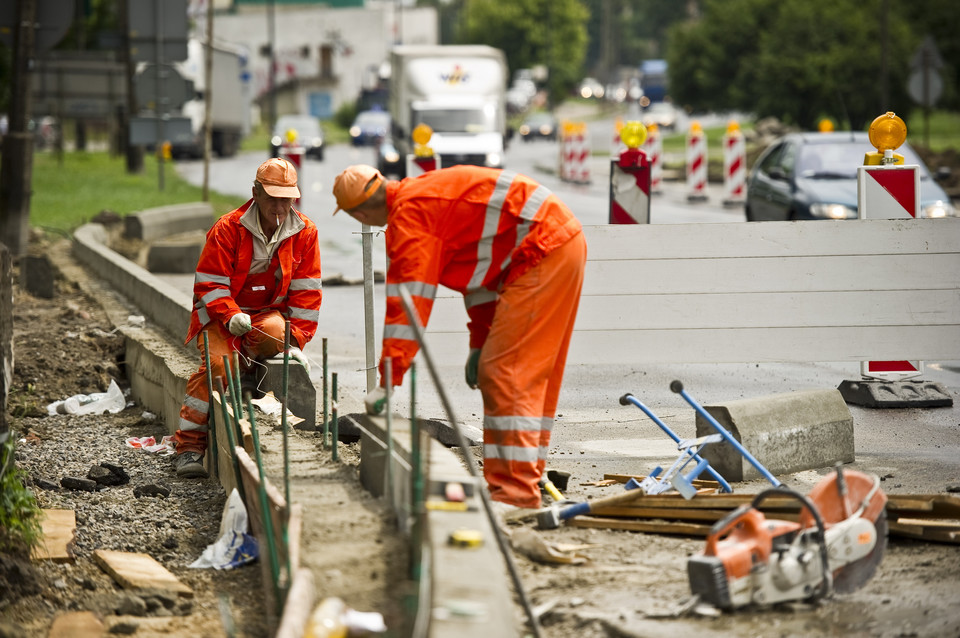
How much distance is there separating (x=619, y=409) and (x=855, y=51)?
32583 millimetres

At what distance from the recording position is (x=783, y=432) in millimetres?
6117

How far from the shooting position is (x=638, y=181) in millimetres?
8609

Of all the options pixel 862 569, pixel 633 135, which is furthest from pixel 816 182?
pixel 862 569

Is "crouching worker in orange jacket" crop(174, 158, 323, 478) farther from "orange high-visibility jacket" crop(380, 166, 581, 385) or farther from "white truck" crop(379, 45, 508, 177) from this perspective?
"white truck" crop(379, 45, 508, 177)

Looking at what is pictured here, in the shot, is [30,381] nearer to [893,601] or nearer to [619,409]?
[619,409]

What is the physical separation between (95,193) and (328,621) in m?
22.6

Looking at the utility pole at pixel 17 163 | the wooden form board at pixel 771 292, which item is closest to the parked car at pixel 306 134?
the utility pole at pixel 17 163

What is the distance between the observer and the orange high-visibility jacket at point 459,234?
483cm

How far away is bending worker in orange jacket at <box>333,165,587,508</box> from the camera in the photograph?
5.03 m

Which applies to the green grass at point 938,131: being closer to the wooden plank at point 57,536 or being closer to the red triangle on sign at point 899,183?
the red triangle on sign at point 899,183

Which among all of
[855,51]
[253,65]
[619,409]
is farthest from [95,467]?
[253,65]

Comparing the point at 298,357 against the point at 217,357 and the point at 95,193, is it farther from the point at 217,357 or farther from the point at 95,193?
the point at 95,193

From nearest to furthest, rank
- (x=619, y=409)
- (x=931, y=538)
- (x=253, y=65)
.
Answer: (x=931, y=538)
(x=619, y=409)
(x=253, y=65)

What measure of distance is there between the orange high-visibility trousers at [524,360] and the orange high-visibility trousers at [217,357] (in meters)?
1.88
